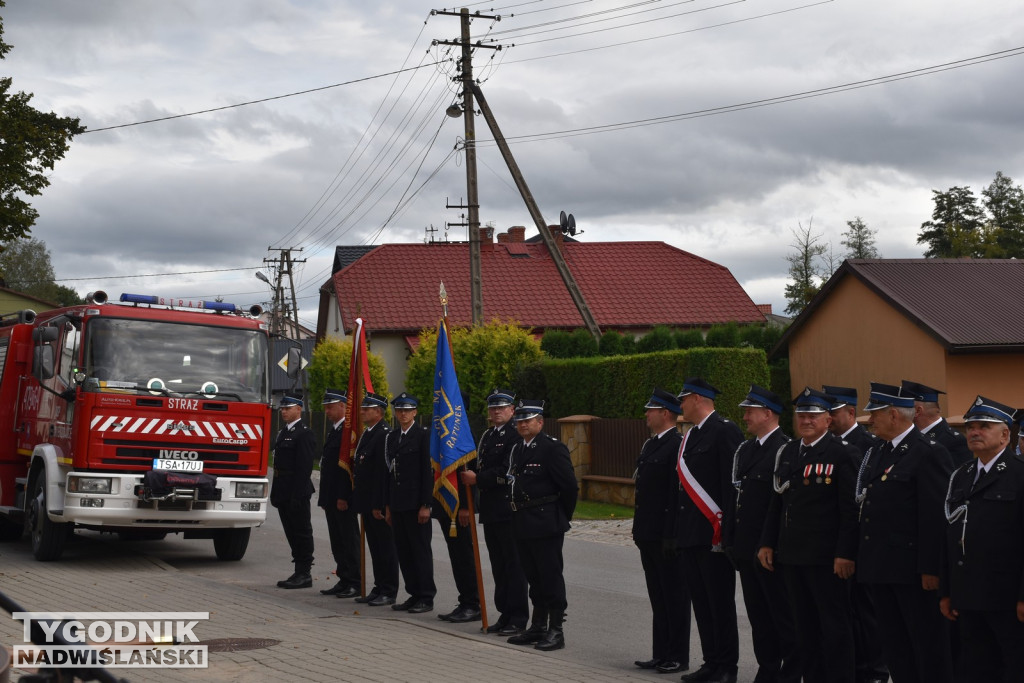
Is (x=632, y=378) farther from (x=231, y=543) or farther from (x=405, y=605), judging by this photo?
(x=405, y=605)

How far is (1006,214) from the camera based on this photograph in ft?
211

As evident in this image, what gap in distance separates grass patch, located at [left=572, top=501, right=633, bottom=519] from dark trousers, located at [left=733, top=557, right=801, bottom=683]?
1175 cm

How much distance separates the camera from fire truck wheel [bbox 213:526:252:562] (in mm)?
15008

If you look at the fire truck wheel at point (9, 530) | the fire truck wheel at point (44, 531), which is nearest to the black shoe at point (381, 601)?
the fire truck wheel at point (44, 531)

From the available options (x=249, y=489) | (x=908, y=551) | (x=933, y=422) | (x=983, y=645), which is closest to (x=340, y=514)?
(x=249, y=489)

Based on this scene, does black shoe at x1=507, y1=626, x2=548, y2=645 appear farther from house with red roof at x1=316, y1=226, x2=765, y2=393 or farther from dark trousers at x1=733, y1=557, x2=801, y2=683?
house with red roof at x1=316, y1=226, x2=765, y2=393

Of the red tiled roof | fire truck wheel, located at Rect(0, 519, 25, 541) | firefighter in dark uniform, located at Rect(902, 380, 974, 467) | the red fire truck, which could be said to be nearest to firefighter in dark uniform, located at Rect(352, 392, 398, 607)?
the red fire truck

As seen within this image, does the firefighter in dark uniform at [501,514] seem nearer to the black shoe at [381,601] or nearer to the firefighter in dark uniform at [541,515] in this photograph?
the firefighter in dark uniform at [541,515]

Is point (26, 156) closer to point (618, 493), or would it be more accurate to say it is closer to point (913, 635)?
point (618, 493)

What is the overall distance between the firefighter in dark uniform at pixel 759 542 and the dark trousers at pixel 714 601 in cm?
23

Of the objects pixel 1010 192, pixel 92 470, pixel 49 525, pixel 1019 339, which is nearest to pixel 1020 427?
pixel 92 470

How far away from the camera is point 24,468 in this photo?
15.5 meters

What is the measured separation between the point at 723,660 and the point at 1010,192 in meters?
64.4

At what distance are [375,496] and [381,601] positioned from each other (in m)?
1.06
